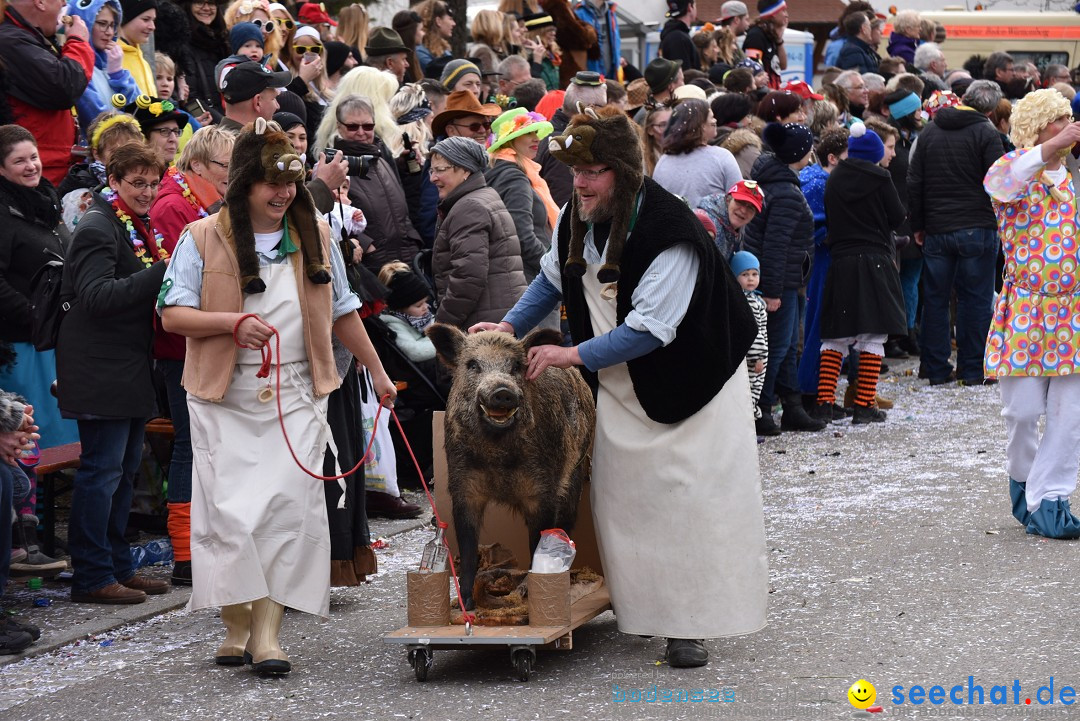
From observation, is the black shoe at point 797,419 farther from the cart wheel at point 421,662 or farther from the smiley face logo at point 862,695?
the cart wheel at point 421,662

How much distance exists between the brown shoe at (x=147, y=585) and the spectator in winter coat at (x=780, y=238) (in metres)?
5.36

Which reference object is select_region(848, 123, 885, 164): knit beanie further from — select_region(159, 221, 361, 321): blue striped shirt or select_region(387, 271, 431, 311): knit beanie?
select_region(159, 221, 361, 321): blue striped shirt

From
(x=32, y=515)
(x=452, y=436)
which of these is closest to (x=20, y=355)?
(x=32, y=515)

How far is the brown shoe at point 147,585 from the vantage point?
729 cm

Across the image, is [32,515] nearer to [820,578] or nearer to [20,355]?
[20,355]

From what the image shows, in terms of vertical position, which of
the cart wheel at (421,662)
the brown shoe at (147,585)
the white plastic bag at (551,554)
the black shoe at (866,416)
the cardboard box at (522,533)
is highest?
the white plastic bag at (551,554)

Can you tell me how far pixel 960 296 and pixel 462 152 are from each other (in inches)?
243

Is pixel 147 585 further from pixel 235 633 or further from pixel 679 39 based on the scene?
pixel 679 39

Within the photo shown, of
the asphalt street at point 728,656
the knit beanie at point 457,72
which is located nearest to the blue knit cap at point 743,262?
the asphalt street at point 728,656

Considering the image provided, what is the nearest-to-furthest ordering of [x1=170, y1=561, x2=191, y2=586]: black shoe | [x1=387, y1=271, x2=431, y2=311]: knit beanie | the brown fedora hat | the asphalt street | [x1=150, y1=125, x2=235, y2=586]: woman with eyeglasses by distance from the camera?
1. the asphalt street
2. [x1=150, y1=125, x2=235, y2=586]: woman with eyeglasses
3. [x1=170, y1=561, x2=191, y2=586]: black shoe
4. [x1=387, y1=271, x2=431, y2=311]: knit beanie
5. the brown fedora hat

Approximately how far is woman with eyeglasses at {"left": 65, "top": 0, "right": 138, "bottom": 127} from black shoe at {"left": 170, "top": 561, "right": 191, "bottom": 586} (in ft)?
11.6

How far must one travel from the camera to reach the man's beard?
5.83 meters

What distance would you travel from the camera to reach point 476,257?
896cm

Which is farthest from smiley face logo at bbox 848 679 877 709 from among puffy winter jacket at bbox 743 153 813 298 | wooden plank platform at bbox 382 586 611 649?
puffy winter jacket at bbox 743 153 813 298
